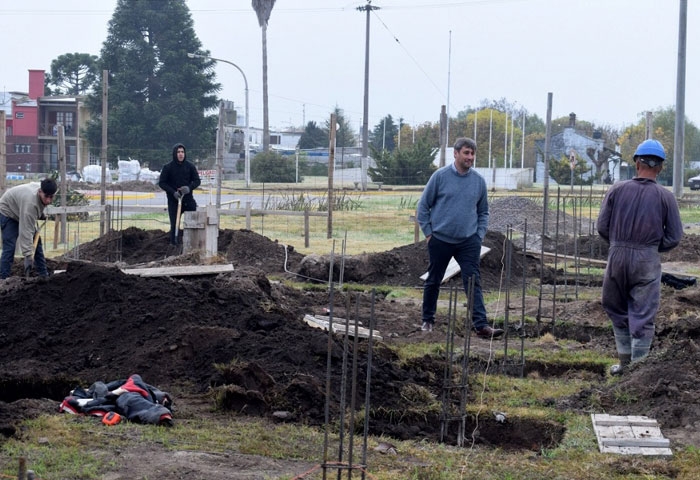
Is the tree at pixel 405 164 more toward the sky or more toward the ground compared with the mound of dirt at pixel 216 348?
more toward the sky

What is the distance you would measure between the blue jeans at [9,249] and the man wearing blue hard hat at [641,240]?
6.41 metres

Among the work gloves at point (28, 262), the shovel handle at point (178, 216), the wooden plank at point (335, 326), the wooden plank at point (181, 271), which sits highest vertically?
the shovel handle at point (178, 216)

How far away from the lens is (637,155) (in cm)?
756

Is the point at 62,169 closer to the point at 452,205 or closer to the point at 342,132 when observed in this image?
the point at 452,205

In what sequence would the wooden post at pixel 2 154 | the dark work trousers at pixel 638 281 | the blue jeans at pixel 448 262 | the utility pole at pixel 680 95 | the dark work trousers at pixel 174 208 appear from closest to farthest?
the dark work trousers at pixel 638 281 → the blue jeans at pixel 448 262 → the wooden post at pixel 2 154 → the dark work trousers at pixel 174 208 → the utility pole at pixel 680 95

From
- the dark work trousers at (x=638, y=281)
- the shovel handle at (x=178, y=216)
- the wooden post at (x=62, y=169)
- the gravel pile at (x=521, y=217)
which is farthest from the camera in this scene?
the gravel pile at (x=521, y=217)

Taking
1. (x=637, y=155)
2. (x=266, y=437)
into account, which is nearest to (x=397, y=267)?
(x=637, y=155)

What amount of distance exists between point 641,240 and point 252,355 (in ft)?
10.1

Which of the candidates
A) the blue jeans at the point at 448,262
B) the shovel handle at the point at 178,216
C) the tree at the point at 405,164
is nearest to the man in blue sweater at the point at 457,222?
the blue jeans at the point at 448,262

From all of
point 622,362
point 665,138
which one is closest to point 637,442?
point 622,362

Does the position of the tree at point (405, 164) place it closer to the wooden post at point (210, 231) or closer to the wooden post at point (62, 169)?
the wooden post at point (62, 169)

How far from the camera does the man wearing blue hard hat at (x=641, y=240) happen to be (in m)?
7.44

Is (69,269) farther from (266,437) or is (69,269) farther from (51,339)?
(266,437)

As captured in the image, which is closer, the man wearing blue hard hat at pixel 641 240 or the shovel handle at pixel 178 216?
the man wearing blue hard hat at pixel 641 240
